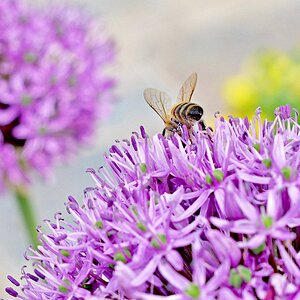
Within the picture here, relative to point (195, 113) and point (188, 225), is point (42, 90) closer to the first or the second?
point (195, 113)

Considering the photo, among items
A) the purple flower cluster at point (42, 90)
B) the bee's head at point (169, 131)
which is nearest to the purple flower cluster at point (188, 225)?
the bee's head at point (169, 131)

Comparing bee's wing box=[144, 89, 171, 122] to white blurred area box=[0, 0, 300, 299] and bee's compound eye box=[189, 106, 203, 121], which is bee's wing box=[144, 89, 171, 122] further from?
white blurred area box=[0, 0, 300, 299]

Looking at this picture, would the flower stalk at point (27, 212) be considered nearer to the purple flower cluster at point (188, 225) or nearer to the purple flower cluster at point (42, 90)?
the purple flower cluster at point (42, 90)

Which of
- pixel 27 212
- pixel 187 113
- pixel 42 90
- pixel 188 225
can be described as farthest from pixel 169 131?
pixel 27 212

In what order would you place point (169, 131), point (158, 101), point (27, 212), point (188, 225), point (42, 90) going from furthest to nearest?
point (27, 212), point (42, 90), point (158, 101), point (169, 131), point (188, 225)

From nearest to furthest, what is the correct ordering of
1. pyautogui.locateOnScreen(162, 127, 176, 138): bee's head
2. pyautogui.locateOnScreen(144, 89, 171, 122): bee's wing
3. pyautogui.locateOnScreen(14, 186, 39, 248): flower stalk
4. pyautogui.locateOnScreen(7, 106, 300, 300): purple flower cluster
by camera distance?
pyautogui.locateOnScreen(7, 106, 300, 300): purple flower cluster
pyautogui.locateOnScreen(162, 127, 176, 138): bee's head
pyautogui.locateOnScreen(144, 89, 171, 122): bee's wing
pyautogui.locateOnScreen(14, 186, 39, 248): flower stalk

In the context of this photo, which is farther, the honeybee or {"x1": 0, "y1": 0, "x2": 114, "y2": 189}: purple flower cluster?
{"x1": 0, "y1": 0, "x2": 114, "y2": 189}: purple flower cluster

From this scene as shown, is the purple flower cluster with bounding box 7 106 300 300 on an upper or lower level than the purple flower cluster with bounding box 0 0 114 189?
lower

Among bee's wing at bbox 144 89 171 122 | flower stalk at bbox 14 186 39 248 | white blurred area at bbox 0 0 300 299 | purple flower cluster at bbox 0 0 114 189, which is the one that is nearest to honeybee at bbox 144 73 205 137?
bee's wing at bbox 144 89 171 122
